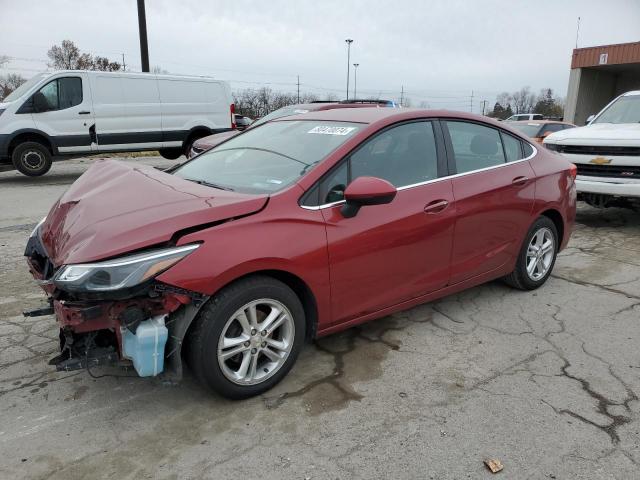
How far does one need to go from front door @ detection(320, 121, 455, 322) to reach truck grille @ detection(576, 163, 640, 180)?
4.26 m

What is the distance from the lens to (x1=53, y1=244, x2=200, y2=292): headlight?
231 cm

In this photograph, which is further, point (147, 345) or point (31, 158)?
point (31, 158)

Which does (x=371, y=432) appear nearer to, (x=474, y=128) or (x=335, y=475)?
(x=335, y=475)

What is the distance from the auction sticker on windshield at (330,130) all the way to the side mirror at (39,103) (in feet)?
30.1

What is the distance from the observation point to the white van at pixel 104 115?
33.8 feet

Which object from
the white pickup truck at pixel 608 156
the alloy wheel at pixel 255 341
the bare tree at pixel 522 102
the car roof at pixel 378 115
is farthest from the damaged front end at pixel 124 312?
the bare tree at pixel 522 102

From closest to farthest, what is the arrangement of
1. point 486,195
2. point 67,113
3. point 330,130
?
point 330,130
point 486,195
point 67,113

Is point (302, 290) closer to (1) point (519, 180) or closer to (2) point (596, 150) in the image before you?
(1) point (519, 180)

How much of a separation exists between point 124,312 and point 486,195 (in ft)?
8.73

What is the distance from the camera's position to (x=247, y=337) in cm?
270

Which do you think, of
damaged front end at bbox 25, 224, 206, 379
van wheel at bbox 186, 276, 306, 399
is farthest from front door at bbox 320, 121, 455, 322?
damaged front end at bbox 25, 224, 206, 379

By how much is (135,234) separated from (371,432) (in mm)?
1555

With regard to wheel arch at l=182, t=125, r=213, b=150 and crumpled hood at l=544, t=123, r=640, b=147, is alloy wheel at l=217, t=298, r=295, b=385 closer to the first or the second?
crumpled hood at l=544, t=123, r=640, b=147

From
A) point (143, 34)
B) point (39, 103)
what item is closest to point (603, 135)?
point (39, 103)
